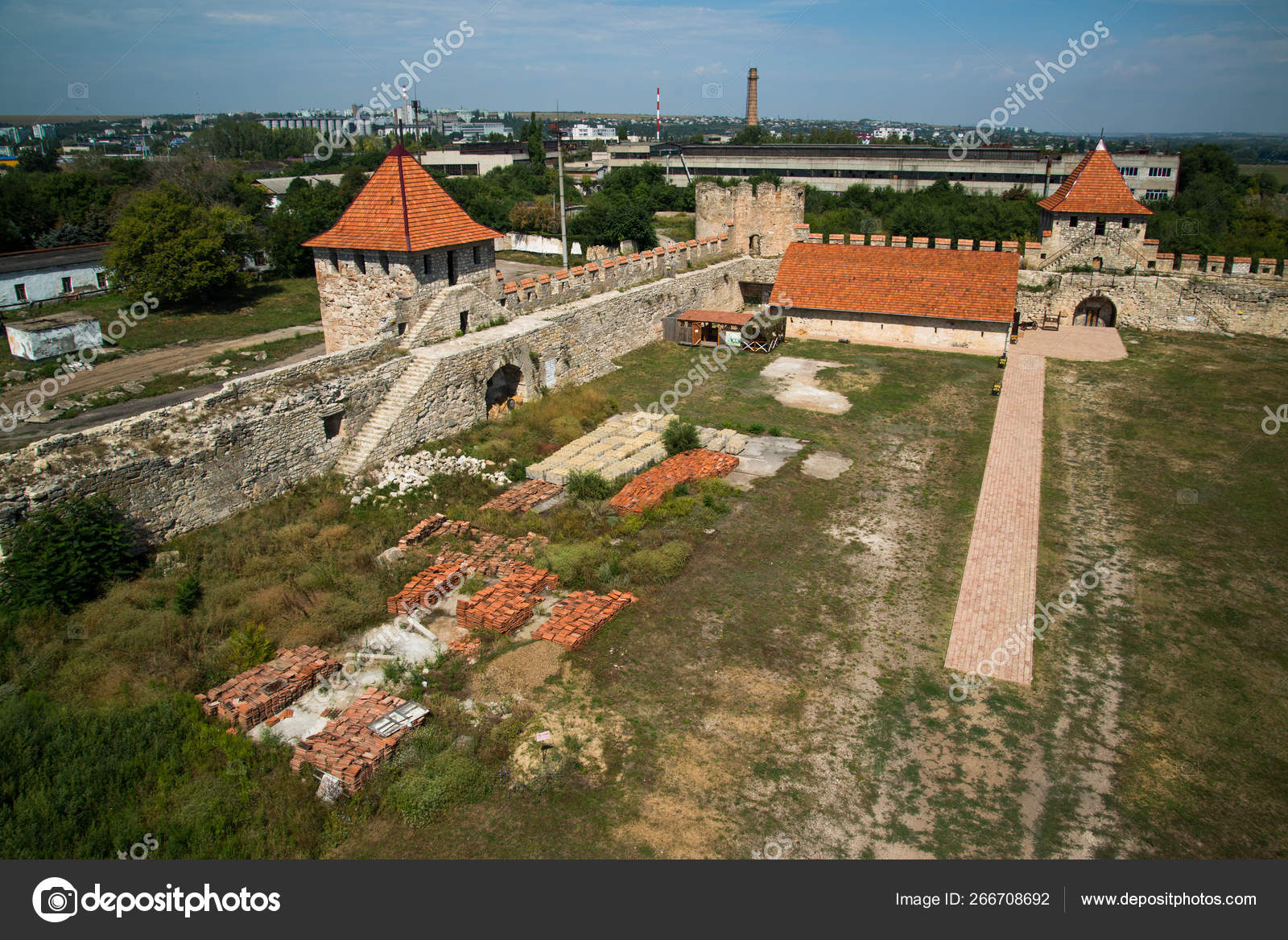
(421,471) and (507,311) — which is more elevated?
(507,311)

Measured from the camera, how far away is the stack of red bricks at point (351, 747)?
7793 millimetres

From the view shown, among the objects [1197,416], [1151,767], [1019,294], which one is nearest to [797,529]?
[1151,767]

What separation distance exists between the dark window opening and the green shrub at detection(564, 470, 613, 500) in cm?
468

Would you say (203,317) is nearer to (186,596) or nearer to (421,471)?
(421,471)

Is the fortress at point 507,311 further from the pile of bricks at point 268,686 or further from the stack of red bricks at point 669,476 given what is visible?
the stack of red bricks at point 669,476

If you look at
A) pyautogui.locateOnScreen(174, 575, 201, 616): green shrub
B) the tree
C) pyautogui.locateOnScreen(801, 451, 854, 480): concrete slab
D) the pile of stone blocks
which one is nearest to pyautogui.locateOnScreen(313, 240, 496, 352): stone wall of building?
the pile of stone blocks

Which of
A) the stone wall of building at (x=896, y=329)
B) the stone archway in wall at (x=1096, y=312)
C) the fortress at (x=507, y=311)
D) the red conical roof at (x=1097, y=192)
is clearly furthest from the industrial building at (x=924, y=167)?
the stone wall of building at (x=896, y=329)

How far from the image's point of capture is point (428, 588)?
11000mm

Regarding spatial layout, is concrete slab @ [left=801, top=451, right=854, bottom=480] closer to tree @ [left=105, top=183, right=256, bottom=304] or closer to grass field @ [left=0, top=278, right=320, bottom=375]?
grass field @ [left=0, top=278, right=320, bottom=375]

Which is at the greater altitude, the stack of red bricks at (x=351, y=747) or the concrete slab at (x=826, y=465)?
the concrete slab at (x=826, y=465)

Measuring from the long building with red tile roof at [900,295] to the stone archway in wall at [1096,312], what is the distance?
3.91 meters

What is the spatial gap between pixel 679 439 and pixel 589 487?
2.70 metres

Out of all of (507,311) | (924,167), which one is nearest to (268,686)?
(507,311)

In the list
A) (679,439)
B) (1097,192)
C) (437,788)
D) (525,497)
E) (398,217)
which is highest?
(1097,192)
